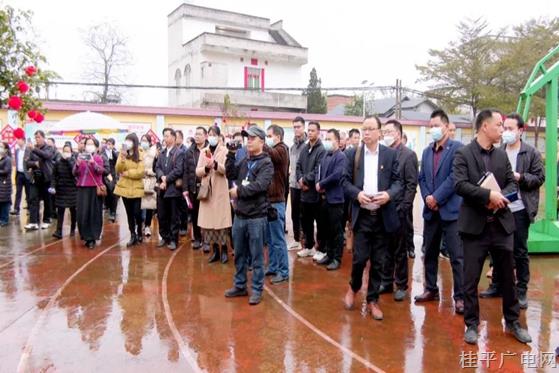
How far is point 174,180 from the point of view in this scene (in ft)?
23.7

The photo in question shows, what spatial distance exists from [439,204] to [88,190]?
17.7 feet

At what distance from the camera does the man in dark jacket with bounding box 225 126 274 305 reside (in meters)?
4.90

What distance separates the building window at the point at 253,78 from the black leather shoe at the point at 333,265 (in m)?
Answer: 29.4

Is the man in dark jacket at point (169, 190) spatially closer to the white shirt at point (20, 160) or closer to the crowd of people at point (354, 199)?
the crowd of people at point (354, 199)

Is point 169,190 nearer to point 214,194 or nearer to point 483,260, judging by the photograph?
point 214,194

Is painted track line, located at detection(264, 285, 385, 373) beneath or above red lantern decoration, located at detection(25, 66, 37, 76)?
beneath

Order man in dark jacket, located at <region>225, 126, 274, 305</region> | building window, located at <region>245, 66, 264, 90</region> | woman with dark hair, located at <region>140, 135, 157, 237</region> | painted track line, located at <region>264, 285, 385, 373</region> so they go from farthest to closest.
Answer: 1. building window, located at <region>245, 66, 264, 90</region>
2. woman with dark hair, located at <region>140, 135, 157, 237</region>
3. man in dark jacket, located at <region>225, 126, 274, 305</region>
4. painted track line, located at <region>264, 285, 385, 373</region>

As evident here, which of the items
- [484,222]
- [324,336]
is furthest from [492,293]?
[324,336]

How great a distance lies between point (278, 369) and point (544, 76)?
5.60 m

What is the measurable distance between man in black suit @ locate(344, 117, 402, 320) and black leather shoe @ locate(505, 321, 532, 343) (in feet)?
3.59

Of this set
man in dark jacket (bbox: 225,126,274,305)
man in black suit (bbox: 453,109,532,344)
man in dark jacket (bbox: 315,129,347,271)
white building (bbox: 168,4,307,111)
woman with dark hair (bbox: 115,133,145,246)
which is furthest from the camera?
white building (bbox: 168,4,307,111)

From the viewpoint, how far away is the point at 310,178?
6.34m

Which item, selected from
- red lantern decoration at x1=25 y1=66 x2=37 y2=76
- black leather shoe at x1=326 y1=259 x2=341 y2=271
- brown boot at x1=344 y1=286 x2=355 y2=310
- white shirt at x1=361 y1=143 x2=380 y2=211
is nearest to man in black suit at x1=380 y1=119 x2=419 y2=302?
white shirt at x1=361 y1=143 x2=380 y2=211

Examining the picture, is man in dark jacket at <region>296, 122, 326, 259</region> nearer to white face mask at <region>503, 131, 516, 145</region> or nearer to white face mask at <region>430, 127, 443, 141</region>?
white face mask at <region>430, 127, 443, 141</region>
